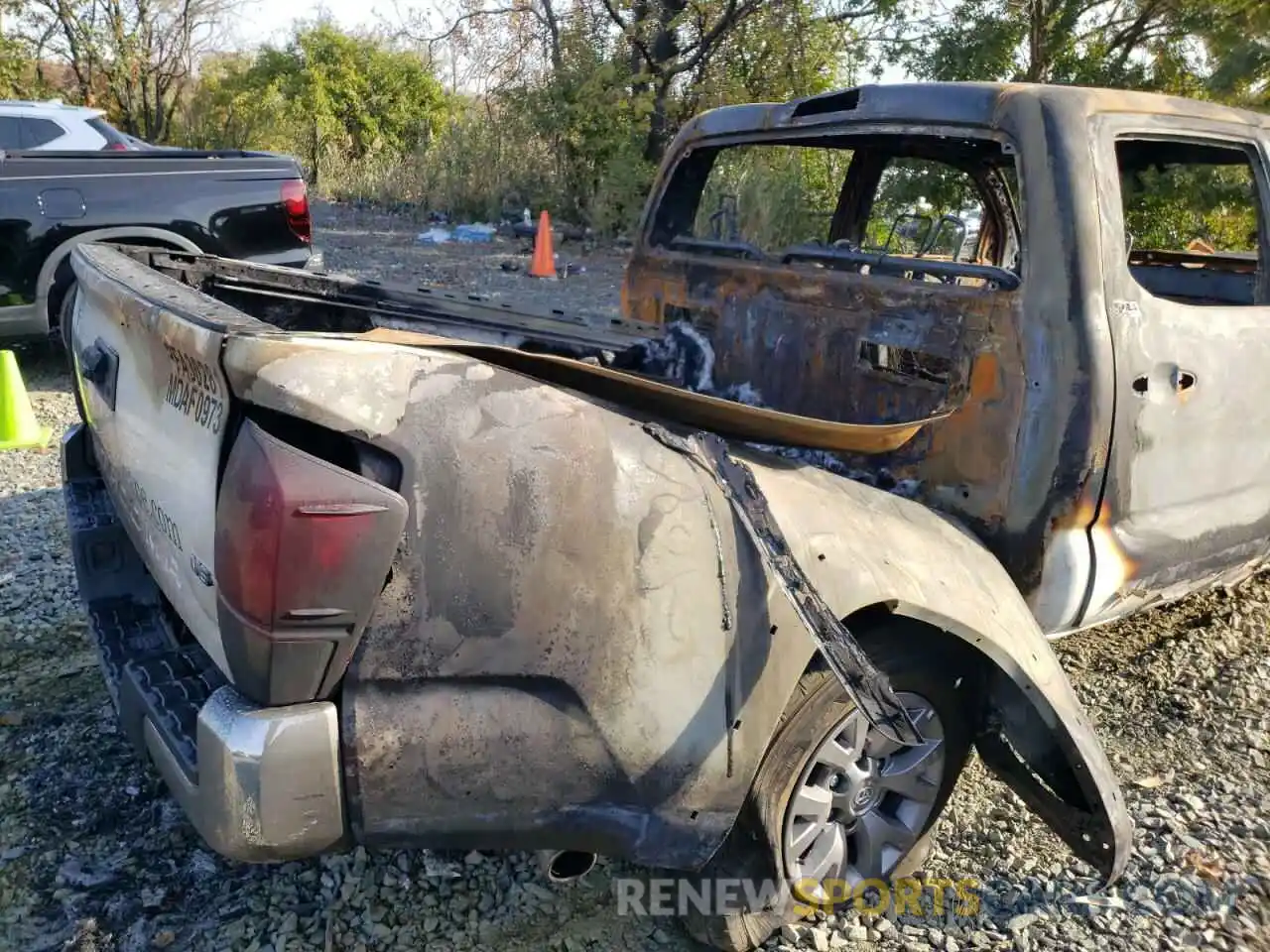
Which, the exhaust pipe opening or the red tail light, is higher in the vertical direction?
the red tail light

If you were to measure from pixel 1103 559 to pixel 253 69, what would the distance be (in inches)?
1062

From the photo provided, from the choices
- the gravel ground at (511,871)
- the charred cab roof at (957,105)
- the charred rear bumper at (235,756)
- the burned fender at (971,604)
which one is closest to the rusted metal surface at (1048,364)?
the charred cab roof at (957,105)

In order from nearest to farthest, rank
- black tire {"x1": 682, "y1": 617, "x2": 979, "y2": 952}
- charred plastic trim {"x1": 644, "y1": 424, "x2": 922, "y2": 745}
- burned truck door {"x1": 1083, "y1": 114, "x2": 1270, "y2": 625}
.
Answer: charred plastic trim {"x1": 644, "y1": 424, "x2": 922, "y2": 745}
black tire {"x1": 682, "y1": 617, "x2": 979, "y2": 952}
burned truck door {"x1": 1083, "y1": 114, "x2": 1270, "y2": 625}

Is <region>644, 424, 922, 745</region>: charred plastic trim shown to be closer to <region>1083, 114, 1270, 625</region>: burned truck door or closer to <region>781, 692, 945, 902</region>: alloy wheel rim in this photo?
<region>781, 692, 945, 902</region>: alloy wheel rim

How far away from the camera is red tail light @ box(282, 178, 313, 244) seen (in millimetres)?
6910

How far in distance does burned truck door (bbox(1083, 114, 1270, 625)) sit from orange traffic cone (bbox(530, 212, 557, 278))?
8992 mm

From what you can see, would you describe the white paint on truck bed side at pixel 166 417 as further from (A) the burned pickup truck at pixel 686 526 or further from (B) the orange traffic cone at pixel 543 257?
(B) the orange traffic cone at pixel 543 257

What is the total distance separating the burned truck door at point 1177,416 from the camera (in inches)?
102

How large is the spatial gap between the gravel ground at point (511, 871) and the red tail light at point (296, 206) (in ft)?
13.7

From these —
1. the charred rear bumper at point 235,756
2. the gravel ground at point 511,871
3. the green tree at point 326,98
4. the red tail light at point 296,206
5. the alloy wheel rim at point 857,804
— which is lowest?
the gravel ground at point 511,871

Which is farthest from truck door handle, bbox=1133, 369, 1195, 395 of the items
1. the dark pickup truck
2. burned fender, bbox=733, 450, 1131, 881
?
the dark pickup truck

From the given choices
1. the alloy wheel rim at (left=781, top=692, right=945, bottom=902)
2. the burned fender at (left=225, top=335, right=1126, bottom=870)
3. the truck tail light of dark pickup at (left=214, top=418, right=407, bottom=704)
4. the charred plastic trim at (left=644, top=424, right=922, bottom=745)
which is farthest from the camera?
the alloy wheel rim at (left=781, top=692, right=945, bottom=902)

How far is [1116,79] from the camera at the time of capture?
1112cm

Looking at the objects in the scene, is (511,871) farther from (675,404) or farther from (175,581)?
(675,404)
